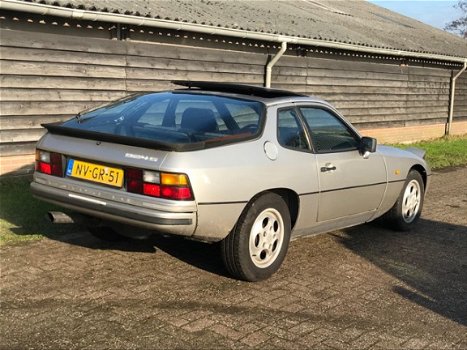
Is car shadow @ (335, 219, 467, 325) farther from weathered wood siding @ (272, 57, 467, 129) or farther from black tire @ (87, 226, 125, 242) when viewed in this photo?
weathered wood siding @ (272, 57, 467, 129)

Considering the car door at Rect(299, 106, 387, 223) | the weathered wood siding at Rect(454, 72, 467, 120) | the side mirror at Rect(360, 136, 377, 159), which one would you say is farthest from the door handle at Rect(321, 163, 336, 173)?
the weathered wood siding at Rect(454, 72, 467, 120)

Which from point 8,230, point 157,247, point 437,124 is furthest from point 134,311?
point 437,124

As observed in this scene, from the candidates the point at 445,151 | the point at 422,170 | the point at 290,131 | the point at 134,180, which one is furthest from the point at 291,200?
the point at 445,151

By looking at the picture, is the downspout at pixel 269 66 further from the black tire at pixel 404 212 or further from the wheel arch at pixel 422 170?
the black tire at pixel 404 212

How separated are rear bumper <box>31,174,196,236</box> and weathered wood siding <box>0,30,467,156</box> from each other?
3897 millimetres

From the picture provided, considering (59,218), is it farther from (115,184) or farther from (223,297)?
(223,297)

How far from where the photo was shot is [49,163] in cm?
457

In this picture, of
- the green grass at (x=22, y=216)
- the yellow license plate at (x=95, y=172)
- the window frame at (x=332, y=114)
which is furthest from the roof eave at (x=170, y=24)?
the window frame at (x=332, y=114)

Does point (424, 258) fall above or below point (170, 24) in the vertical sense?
below

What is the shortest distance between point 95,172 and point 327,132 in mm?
2173

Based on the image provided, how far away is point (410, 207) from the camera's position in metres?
6.45

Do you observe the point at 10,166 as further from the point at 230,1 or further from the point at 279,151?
the point at 230,1

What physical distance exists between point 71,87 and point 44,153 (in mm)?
4155

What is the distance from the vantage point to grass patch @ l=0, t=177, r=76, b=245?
5.52 metres
